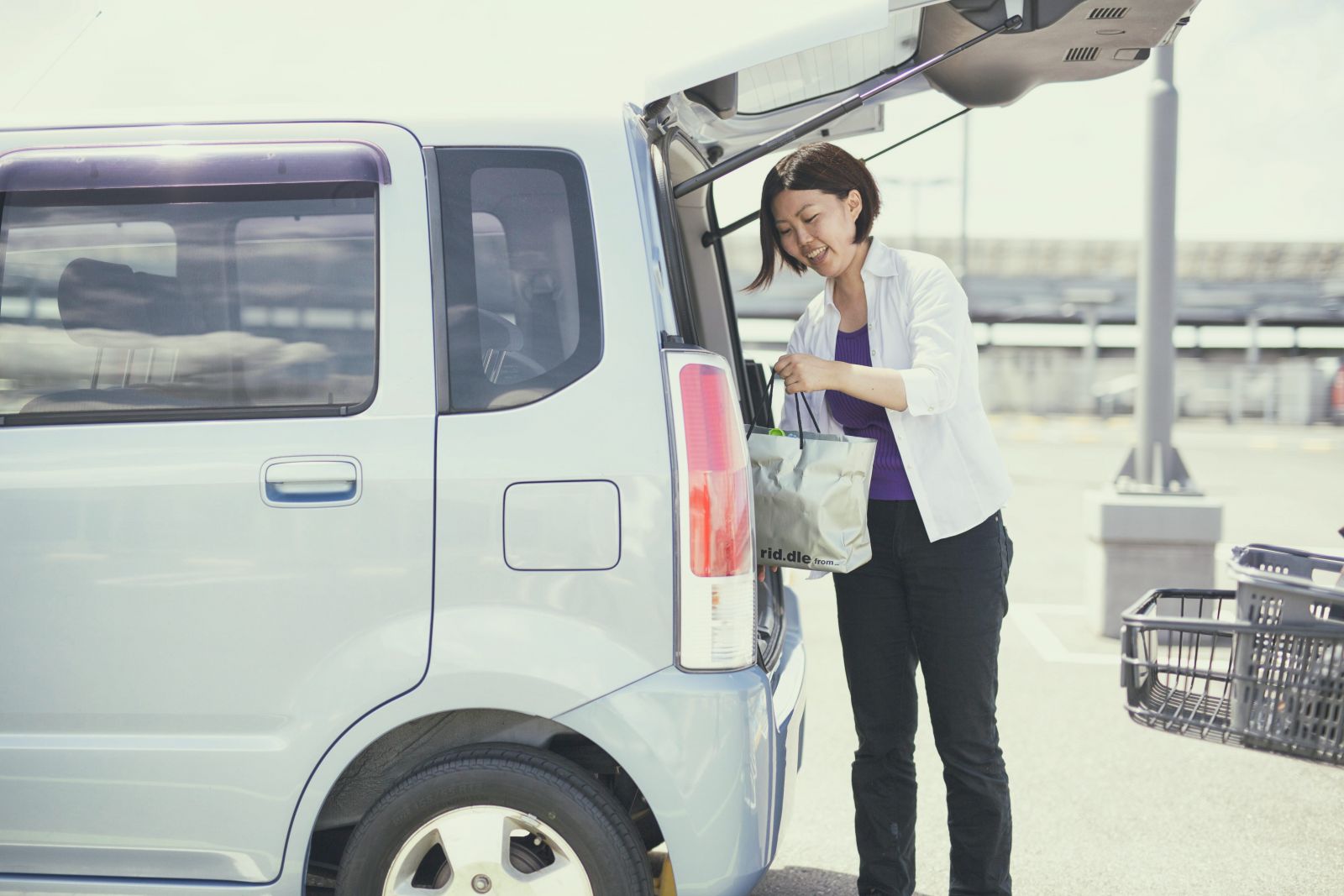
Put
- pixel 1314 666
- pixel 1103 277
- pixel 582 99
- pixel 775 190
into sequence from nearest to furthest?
pixel 1314 666, pixel 582 99, pixel 775 190, pixel 1103 277

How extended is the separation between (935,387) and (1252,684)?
2.88 feet

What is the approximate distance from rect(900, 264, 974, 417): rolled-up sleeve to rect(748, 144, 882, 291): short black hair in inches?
9.2

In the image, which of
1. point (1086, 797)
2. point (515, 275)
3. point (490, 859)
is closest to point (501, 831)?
point (490, 859)

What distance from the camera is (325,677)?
2170 millimetres

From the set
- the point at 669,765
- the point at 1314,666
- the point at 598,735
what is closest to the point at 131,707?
the point at 598,735

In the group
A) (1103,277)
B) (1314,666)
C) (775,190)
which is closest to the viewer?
(1314,666)

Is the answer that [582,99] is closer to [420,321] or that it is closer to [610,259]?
[610,259]

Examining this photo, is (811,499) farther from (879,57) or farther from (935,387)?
(879,57)

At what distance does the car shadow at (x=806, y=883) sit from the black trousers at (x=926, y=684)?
1.06ft

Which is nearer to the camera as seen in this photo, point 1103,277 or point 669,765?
point 669,765

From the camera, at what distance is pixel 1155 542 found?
227 inches

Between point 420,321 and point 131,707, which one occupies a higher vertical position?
point 420,321

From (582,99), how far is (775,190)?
634 millimetres

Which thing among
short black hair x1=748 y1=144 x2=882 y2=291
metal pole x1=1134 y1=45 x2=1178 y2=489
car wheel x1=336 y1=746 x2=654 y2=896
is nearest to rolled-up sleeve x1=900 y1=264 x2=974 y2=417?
short black hair x1=748 y1=144 x2=882 y2=291
